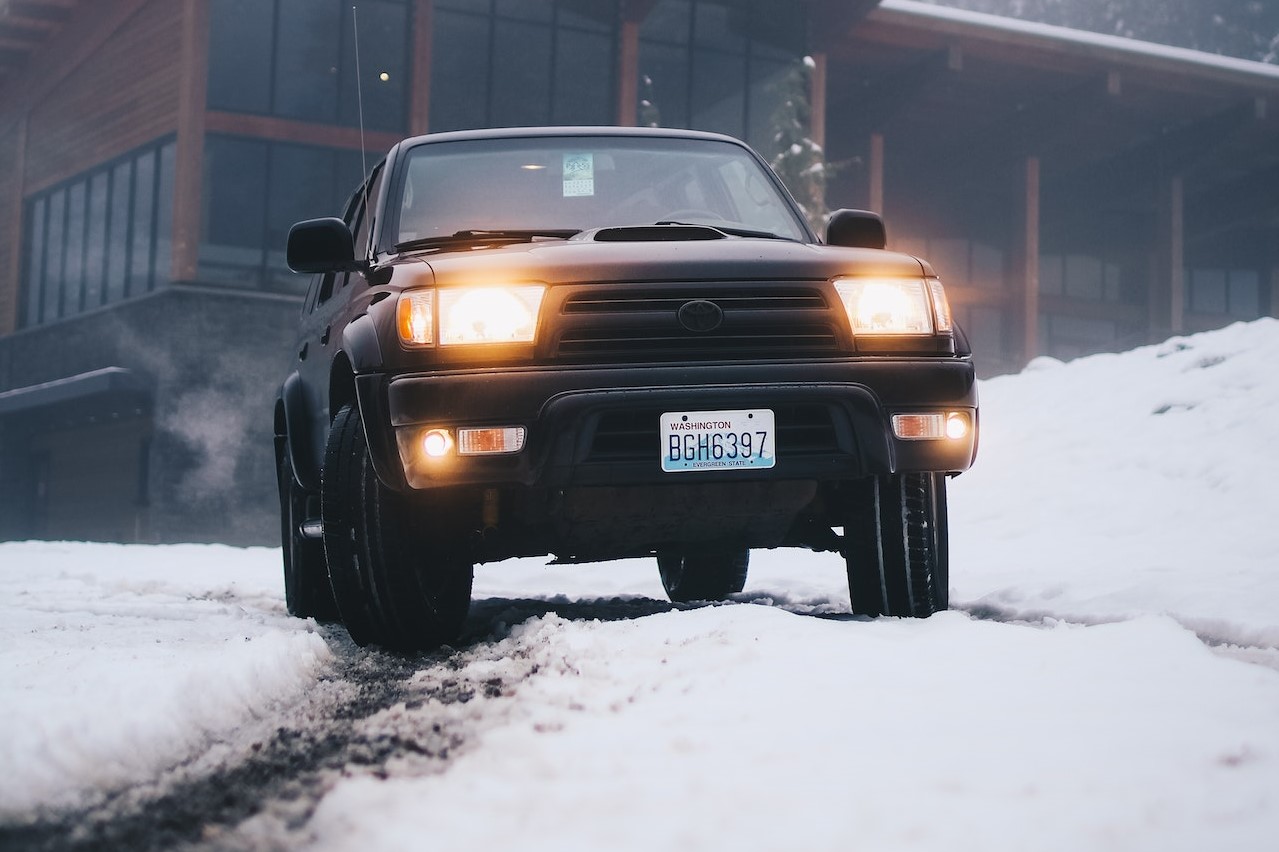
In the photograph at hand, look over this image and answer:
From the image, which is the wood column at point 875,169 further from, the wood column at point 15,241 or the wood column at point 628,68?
the wood column at point 15,241

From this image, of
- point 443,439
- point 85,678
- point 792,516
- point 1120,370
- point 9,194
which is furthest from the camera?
point 9,194

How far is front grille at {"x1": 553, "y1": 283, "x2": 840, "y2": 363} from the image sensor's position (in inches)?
155

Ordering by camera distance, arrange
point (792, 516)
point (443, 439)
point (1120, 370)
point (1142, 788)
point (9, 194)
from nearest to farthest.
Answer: point (1142, 788), point (443, 439), point (792, 516), point (1120, 370), point (9, 194)

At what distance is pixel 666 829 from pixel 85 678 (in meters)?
1.99

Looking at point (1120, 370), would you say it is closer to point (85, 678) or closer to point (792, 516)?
point (792, 516)

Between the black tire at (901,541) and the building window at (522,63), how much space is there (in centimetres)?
2009

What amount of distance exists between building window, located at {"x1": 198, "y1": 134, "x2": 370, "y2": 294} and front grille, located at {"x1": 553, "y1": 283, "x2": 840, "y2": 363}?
17.6 meters

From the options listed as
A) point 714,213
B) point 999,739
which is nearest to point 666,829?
point 999,739

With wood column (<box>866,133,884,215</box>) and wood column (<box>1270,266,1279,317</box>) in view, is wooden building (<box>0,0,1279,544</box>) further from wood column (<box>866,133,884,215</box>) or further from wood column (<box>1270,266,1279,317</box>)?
wood column (<box>1270,266,1279,317</box>)

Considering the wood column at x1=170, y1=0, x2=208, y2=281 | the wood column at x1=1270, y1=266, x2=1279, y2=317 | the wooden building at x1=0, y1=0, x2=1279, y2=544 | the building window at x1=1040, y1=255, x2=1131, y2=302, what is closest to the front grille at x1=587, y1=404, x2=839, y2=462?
the wooden building at x1=0, y1=0, x2=1279, y2=544

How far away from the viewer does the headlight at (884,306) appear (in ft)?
13.5

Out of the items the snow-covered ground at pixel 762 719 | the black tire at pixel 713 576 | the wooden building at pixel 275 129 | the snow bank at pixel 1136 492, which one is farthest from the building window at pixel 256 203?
the snow-covered ground at pixel 762 719

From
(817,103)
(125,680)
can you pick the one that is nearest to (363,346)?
(125,680)

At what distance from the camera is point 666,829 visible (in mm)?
2170
